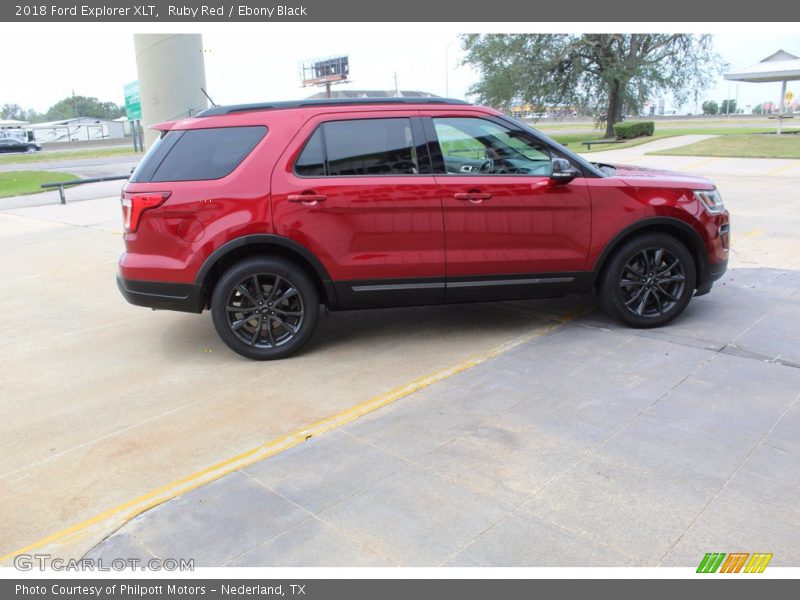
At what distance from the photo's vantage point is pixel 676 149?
913 inches

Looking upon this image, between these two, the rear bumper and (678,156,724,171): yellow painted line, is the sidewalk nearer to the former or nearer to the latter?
the rear bumper

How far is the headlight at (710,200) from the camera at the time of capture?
5.44 meters

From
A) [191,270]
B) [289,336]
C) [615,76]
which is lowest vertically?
[289,336]

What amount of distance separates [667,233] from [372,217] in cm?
247

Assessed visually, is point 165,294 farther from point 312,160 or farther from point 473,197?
point 473,197

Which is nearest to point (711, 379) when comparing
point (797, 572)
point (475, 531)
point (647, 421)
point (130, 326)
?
point (647, 421)

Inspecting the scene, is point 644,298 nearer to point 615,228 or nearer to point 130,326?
point 615,228

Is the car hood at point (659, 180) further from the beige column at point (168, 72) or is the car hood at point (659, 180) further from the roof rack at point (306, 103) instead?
the beige column at point (168, 72)

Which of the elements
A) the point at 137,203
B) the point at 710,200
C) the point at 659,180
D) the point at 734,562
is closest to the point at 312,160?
the point at 137,203

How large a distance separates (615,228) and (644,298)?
64 cm

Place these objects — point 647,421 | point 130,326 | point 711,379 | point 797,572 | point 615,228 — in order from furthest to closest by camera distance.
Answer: point 130,326 → point 615,228 → point 711,379 → point 647,421 → point 797,572

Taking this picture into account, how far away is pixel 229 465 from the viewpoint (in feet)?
11.8

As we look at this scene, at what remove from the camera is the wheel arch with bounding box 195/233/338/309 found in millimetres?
4930

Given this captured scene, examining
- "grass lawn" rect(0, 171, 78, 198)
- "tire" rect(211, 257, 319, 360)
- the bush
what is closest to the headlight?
"tire" rect(211, 257, 319, 360)
